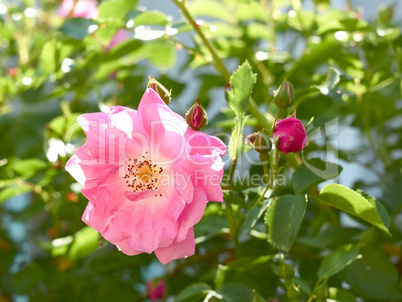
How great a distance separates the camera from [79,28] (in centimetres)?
67

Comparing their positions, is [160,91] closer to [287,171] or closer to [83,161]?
[83,161]

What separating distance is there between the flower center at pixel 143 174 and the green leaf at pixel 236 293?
0.43 feet

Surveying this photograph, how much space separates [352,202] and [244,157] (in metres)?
0.17

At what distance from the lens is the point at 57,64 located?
83 centimetres

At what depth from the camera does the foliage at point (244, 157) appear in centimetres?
54

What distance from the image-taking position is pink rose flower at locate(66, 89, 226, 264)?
1.50 ft

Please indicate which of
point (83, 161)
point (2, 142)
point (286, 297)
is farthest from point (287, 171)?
point (2, 142)

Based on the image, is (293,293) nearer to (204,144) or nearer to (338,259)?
(338,259)

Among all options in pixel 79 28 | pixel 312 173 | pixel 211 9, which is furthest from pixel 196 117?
pixel 211 9

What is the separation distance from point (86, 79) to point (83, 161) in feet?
1.76

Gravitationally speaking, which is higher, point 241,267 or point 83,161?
point 83,161

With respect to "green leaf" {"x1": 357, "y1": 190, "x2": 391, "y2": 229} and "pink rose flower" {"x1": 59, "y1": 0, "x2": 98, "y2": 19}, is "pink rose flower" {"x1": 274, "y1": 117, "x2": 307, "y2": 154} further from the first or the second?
"pink rose flower" {"x1": 59, "y1": 0, "x2": 98, "y2": 19}

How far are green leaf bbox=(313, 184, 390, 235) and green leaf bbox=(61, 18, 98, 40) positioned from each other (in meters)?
0.34

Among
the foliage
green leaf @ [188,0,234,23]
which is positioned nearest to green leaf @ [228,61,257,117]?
the foliage
